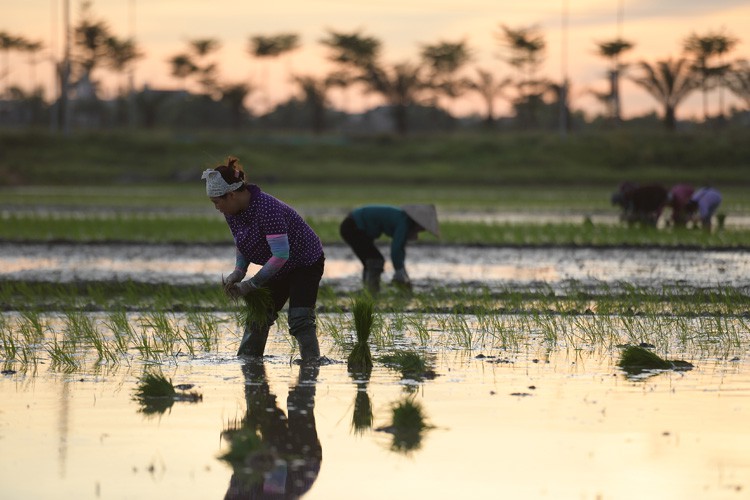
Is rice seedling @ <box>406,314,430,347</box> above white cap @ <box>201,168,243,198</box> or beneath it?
beneath

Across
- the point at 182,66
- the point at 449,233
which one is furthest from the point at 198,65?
the point at 449,233

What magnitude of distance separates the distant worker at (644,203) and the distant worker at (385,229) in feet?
32.0

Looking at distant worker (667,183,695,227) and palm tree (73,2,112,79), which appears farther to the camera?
palm tree (73,2,112,79)

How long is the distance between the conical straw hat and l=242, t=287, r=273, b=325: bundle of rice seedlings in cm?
385

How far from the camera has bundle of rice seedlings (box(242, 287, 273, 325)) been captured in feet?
23.6

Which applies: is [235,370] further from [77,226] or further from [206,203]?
[206,203]

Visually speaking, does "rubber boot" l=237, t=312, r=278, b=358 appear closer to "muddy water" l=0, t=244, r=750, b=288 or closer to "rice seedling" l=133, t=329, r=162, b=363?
"rice seedling" l=133, t=329, r=162, b=363

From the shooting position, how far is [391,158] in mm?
53531

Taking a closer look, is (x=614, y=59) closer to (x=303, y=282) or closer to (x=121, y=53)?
(x=121, y=53)

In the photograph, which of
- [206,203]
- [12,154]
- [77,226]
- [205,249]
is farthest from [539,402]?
[12,154]

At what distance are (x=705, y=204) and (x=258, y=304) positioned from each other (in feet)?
46.6

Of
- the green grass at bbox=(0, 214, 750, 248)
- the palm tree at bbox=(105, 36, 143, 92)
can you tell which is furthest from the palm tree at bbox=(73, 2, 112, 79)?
the green grass at bbox=(0, 214, 750, 248)

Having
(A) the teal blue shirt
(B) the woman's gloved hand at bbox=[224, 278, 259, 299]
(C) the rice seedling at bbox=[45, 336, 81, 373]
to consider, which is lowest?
(C) the rice seedling at bbox=[45, 336, 81, 373]

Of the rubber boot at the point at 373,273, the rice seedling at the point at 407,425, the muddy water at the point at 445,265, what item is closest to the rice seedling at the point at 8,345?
the rice seedling at the point at 407,425
